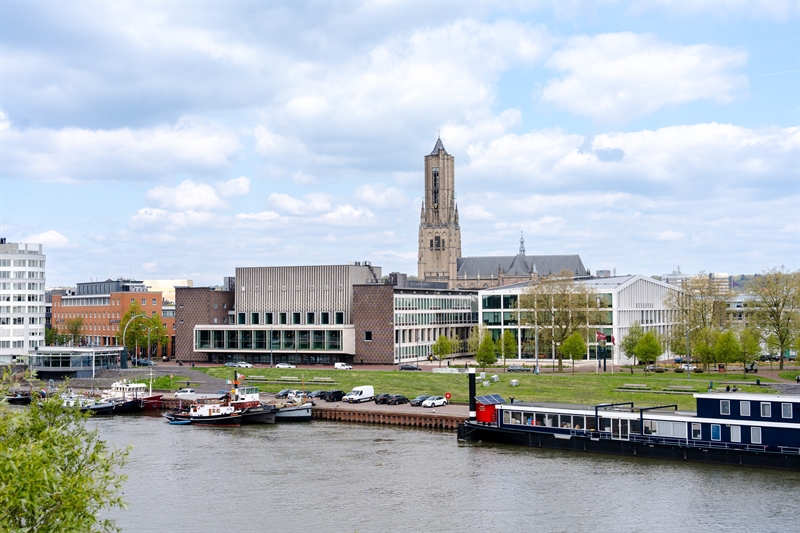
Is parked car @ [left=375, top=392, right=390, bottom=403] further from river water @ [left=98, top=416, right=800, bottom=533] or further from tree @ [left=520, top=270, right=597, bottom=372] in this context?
tree @ [left=520, top=270, right=597, bottom=372]

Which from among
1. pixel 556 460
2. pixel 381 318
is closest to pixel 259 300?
pixel 381 318

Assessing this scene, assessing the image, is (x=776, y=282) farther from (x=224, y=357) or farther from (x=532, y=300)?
(x=224, y=357)

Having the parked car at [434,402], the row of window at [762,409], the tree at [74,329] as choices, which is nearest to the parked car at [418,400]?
the parked car at [434,402]

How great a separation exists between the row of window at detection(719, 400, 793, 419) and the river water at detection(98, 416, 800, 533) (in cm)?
408

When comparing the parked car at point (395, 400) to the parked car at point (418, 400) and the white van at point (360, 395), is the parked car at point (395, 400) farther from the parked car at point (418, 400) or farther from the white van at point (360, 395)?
the white van at point (360, 395)

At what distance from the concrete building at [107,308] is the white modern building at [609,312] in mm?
59716

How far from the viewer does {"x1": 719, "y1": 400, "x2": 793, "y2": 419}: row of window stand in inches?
2094

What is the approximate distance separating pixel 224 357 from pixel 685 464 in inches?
3394

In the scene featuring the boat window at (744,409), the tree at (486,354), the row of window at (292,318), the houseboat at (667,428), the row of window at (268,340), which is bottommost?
the houseboat at (667,428)

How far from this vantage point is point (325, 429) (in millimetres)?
71375

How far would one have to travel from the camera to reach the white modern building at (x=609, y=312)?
11731 cm

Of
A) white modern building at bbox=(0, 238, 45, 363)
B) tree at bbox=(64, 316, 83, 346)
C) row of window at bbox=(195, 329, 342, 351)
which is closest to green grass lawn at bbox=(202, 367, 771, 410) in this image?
row of window at bbox=(195, 329, 342, 351)

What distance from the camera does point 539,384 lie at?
87562 millimetres

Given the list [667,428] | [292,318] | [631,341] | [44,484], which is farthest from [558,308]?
[44,484]
